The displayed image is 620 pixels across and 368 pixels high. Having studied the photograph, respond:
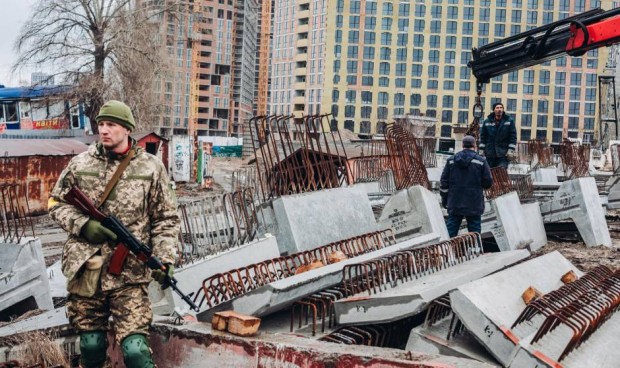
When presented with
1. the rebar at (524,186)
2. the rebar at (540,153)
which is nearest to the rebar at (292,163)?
the rebar at (524,186)

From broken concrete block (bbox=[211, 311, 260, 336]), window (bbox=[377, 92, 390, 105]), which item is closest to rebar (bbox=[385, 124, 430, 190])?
broken concrete block (bbox=[211, 311, 260, 336])

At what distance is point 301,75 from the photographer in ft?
391

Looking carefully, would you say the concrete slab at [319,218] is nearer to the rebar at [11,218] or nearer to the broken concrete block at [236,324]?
the rebar at [11,218]

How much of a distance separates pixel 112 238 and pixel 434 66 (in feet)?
363

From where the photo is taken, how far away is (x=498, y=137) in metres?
13.4

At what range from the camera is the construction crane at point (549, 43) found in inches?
475

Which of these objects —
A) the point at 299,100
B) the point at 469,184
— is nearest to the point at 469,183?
the point at 469,184

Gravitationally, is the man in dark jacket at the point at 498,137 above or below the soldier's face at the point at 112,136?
below

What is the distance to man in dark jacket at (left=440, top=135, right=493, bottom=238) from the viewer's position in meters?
10.2

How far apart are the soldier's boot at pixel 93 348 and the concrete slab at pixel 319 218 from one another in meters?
3.37

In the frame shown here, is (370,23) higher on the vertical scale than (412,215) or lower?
higher

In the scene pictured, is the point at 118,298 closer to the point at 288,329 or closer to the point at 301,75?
the point at 288,329

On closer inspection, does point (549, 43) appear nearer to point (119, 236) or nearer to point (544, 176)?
point (544, 176)

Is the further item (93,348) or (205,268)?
(205,268)
